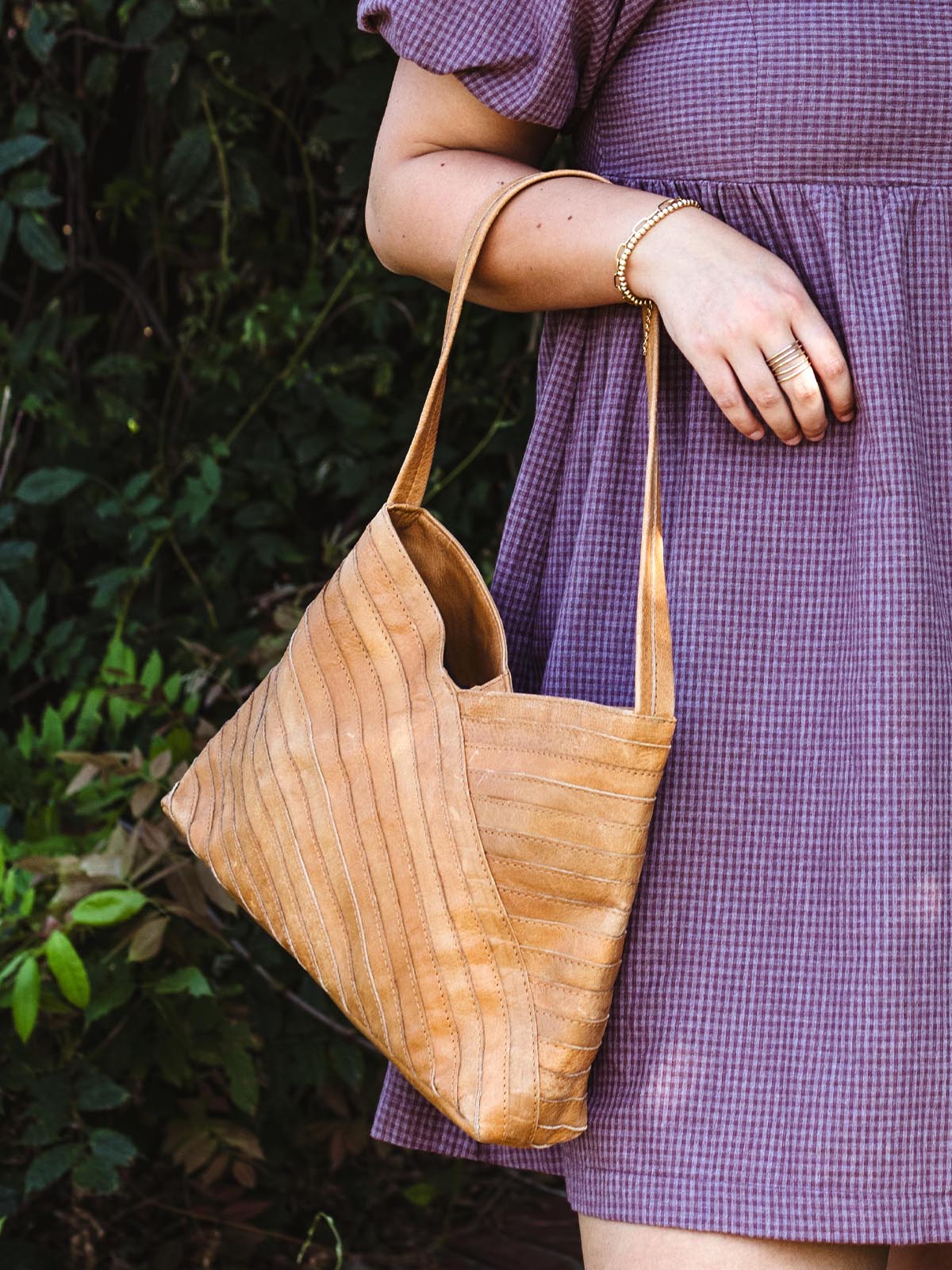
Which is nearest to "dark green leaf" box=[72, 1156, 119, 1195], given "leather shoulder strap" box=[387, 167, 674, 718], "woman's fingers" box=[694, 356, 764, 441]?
"leather shoulder strap" box=[387, 167, 674, 718]

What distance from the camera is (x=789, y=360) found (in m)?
0.77

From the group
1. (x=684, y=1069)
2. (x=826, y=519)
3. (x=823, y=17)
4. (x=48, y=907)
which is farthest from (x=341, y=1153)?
A: (x=823, y=17)

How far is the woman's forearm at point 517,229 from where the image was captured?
819 mm

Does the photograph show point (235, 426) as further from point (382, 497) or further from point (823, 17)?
point (823, 17)

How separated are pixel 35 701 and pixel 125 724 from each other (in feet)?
1.02

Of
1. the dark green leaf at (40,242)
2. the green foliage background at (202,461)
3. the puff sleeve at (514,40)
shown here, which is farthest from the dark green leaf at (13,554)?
the puff sleeve at (514,40)

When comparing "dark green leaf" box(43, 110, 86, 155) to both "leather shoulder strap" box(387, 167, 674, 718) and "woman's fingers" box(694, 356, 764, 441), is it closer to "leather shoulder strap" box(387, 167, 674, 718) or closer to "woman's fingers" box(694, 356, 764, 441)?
"leather shoulder strap" box(387, 167, 674, 718)

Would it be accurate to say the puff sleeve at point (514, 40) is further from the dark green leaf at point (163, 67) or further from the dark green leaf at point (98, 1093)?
the dark green leaf at point (163, 67)

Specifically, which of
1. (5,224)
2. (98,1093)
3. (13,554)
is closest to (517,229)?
(98,1093)

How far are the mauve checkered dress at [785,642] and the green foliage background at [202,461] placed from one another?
917mm

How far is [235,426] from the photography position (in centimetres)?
210

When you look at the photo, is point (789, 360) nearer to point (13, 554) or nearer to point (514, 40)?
point (514, 40)

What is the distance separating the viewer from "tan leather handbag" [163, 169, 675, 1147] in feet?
2.43

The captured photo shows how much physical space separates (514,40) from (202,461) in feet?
3.90
